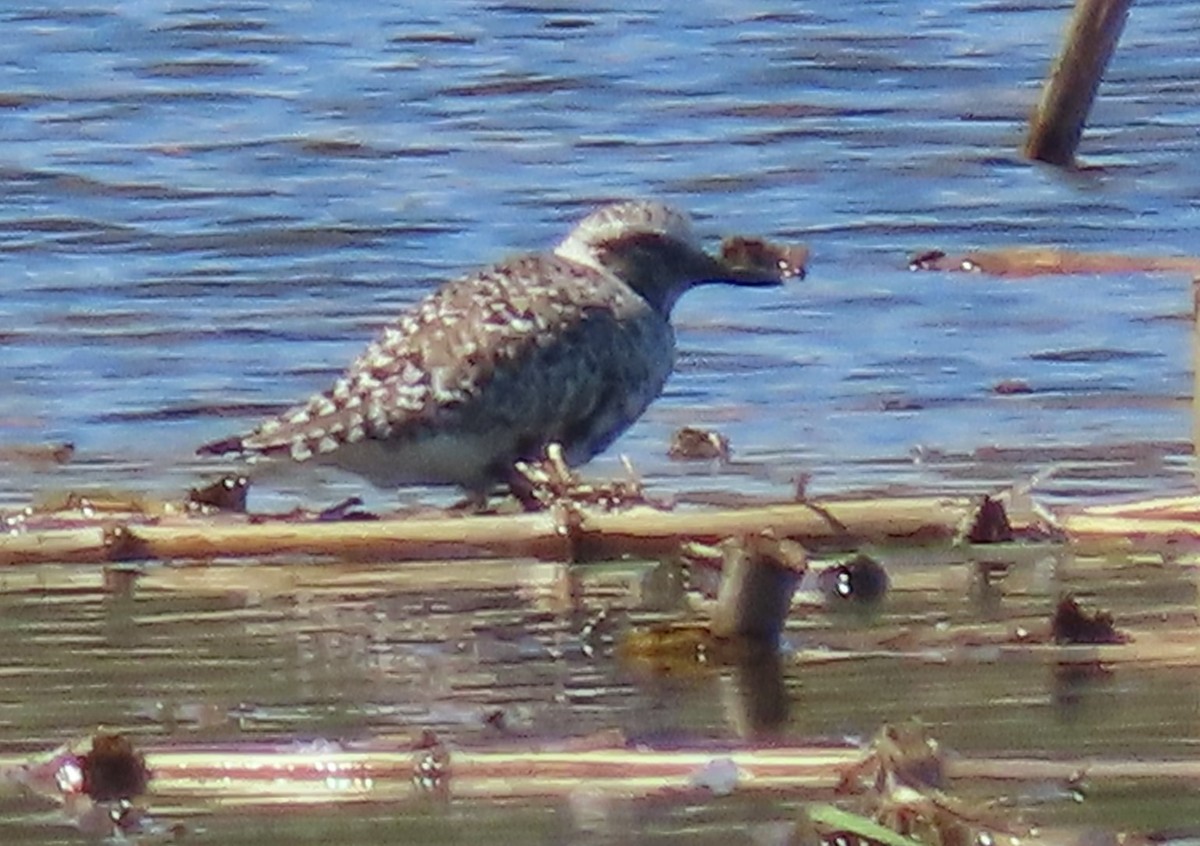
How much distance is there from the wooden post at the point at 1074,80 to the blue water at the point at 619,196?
0.90 ft

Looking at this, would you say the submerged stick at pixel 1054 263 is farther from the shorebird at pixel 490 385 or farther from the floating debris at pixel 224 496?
the floating debris at pixel 224 496

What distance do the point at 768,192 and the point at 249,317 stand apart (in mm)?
1615

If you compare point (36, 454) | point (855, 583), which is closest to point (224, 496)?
point (36, 454)

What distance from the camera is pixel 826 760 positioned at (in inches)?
166

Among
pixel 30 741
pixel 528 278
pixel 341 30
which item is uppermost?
pixel 341 30

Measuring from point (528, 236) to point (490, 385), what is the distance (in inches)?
103

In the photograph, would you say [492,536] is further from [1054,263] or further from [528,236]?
[528,236]

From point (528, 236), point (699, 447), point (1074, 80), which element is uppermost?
point (1074, 80)

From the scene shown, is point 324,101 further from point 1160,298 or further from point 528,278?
point 528,278

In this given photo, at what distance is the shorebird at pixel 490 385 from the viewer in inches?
250

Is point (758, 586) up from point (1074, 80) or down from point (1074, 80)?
down

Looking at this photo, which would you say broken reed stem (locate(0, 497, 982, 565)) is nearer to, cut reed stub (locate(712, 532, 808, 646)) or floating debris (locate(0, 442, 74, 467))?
cut reed stub (locate(712, 532, 808, 646))

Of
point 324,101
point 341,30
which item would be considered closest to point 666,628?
point 324,101

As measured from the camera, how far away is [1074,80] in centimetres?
832
